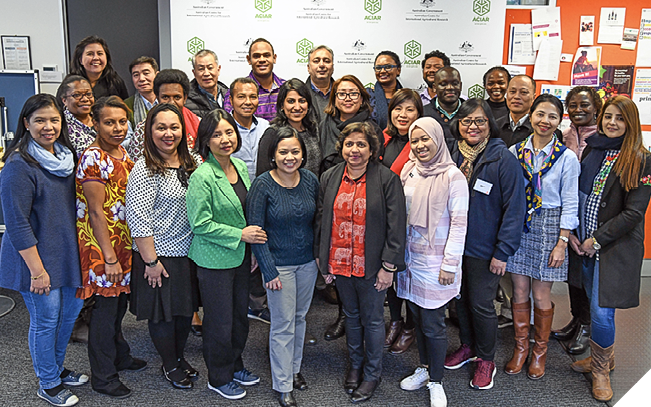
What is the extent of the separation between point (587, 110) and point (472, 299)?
5.30ft

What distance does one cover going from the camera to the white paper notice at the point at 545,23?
4449 mm

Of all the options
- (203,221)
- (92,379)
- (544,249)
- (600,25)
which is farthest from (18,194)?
(600,25)

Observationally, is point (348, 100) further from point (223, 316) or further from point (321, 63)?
point (223, 316)

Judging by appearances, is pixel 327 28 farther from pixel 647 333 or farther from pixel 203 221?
pixel 647 333

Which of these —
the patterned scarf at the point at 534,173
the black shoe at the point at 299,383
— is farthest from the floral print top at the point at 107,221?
the patterned scarf at the point at 534,173

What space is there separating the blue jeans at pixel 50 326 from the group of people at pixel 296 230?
0.04 feet

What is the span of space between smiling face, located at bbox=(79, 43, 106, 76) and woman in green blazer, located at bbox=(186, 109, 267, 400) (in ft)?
4.53

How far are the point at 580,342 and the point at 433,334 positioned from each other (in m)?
1.41

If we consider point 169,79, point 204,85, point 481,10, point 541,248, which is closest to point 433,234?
point 541,248

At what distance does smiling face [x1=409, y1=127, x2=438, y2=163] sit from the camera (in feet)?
8.32

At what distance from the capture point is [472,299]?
9.18 feet

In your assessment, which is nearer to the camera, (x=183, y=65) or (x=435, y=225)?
(x=435, y=225)

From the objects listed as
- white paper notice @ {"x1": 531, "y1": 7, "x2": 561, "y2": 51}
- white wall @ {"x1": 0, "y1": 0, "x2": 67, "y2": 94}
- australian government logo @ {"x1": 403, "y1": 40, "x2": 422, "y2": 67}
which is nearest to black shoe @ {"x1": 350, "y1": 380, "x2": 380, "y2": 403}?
australian government logo @ {"x1": 403, "y1": 40, "x2": 422, "y2": 67}

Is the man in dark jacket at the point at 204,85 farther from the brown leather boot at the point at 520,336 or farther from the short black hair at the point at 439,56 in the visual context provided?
the brown leather boot at the point at 520,336
